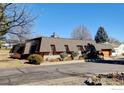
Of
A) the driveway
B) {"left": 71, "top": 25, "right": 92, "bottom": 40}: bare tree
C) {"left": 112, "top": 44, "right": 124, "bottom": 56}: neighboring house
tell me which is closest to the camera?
{"left": 71, "top": 25, "right": 92, "bottom": 40}: bare tree

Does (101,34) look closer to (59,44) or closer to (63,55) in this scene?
(59,44)

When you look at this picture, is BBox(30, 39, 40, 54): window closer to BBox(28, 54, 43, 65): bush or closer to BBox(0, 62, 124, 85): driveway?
BBox(28, 54, 43, 65): bush

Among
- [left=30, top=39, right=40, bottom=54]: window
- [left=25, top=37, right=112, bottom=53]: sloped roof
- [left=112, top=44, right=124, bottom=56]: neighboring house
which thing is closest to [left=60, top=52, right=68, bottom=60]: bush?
[left=25, top=37, right=112, bottom=53]: sloped roof

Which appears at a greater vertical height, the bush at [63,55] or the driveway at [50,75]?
the bush at [63,55]

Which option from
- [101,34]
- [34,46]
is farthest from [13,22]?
[101,34]

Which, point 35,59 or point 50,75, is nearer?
point 50,75

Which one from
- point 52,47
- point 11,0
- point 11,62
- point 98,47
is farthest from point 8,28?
point 11,0

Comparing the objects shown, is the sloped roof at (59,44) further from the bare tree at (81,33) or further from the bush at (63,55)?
the bare tree at (81,33)

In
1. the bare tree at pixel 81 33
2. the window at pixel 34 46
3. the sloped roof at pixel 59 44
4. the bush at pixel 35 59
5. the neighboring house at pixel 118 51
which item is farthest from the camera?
the bush at pixel 35 59

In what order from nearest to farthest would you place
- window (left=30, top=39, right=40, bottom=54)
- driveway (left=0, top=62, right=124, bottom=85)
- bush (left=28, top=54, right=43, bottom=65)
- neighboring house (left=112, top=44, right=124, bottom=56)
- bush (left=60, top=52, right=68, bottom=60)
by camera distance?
driveway (left=0, top=62, right=124, bottom=85) < neighboring house (left=112, top=44, right=124, bottom=56) < window (left=30, top=39, right=40, bottom=54) < bush (left=60, top=52, right=68, bottom=60) < bush (left=28, top=54, right=43, bottom=65)

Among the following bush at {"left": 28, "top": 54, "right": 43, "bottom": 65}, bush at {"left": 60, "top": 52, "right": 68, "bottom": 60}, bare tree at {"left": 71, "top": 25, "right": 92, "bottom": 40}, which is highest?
bare tree at {"left": 71, "top": 25, "right": 92, "bottom": 40}

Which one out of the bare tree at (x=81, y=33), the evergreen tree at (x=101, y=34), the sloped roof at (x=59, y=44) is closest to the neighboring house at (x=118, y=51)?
the sloped roof at (x=59, y=44)
